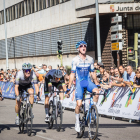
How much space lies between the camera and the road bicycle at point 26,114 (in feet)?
28.8

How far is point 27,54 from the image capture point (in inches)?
1615

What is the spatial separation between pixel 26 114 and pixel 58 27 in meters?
25.3

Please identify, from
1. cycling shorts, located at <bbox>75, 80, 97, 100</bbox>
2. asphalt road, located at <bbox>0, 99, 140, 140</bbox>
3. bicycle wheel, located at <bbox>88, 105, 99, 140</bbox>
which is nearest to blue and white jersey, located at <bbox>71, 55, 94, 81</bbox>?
cycling shorts, located at <bbox>75, 80, 97, 100</bbox>

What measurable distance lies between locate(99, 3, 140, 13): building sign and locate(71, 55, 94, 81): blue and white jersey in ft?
55.0

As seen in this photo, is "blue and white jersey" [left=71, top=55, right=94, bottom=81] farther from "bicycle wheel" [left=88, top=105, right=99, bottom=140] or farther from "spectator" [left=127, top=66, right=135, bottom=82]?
"spectator" [left=127, top=66, right=135, bottom=82]

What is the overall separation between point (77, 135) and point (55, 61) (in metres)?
26.5

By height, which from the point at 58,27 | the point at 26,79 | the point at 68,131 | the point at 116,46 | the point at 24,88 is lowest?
the point at 68,131

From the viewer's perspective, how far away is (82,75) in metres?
8.17

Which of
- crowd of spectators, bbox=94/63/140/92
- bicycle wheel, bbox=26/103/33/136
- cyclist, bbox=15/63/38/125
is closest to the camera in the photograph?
bicycle wheel, bbox=26/103/33/136

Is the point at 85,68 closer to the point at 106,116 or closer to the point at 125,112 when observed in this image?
the point at 125,112

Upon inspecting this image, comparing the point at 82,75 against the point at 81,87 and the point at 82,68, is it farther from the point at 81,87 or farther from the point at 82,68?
the point at 81,87

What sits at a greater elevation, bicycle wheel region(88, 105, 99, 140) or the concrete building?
the concrete building

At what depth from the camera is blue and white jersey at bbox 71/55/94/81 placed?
8.18m

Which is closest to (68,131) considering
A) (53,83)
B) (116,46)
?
(53,83)
